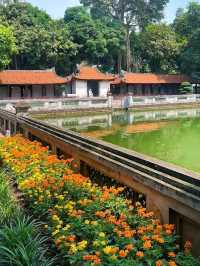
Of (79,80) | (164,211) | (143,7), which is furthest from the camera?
(143,7)

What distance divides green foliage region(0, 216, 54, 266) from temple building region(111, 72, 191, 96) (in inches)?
1892

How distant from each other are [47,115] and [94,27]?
27206 millimetres

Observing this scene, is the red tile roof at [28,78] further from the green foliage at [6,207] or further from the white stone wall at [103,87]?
the green foliage at [6,207]

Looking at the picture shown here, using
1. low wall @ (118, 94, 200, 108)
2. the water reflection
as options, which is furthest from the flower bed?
low wall @ (118, 94, 200, 108)

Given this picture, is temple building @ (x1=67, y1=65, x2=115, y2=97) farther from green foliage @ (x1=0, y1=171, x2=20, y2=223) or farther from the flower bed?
the flower bed

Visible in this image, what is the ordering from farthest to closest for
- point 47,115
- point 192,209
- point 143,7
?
point 143,7
point 47,115
point 192,209

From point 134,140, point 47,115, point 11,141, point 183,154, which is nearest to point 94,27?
point 47,115

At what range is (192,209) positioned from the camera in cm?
470

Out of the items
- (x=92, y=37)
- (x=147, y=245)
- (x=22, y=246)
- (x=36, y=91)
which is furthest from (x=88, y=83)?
(x=147, y=245)

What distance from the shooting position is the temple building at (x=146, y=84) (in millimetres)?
53750

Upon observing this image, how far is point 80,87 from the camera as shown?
5172 cm

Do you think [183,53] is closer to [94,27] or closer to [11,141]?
[94,27]

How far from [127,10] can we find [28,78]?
3245 centimetres

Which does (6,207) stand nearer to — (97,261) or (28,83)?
(97,261)
